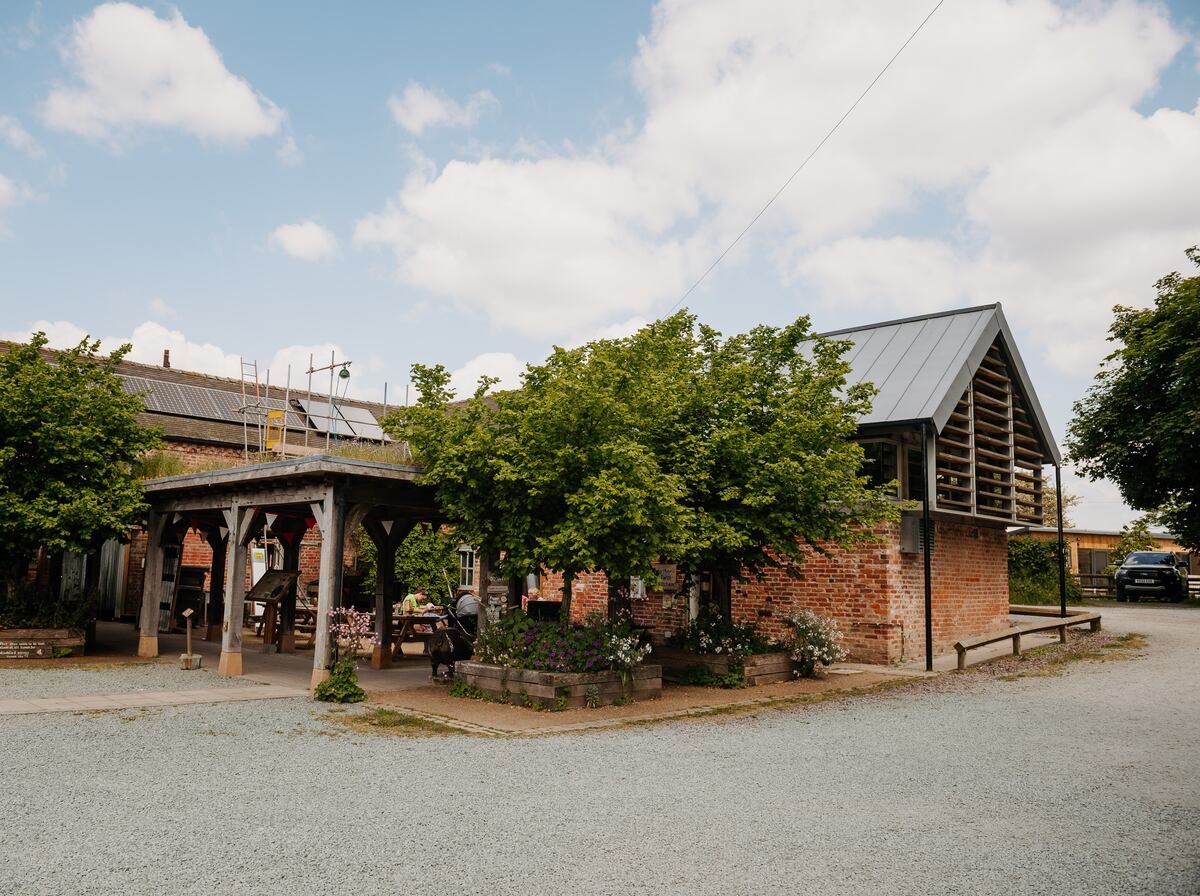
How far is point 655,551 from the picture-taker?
33.0 ft

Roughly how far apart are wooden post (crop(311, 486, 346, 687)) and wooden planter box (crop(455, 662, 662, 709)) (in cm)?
162

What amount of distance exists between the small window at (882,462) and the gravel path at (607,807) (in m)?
6.13

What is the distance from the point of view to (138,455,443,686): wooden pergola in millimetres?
10938

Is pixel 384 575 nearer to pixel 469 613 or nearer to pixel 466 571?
pixel 469 613

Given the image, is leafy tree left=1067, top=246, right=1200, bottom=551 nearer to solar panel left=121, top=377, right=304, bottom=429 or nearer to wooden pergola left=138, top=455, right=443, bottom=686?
wooden pergola left=138, top=455, right=443, bottom=686

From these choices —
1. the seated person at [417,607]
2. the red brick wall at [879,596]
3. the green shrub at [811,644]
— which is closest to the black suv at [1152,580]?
the red brick wall at [879,596]

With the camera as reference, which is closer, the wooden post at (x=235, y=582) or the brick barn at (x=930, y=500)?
the wooden post at (x=235, y=582)

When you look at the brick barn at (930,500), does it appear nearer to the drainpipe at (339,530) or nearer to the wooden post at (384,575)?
the wooden post at (384,575)

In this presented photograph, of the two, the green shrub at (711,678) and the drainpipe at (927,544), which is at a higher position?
the drainpipe at (927,544)

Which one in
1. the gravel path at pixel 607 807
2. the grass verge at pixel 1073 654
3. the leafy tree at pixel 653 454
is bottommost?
the gravel path at pixel 607 807

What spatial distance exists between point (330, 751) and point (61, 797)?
82.7 inches

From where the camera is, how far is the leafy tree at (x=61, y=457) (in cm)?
1309

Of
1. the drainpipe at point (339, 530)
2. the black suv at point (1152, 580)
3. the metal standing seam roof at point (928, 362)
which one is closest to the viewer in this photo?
the drainpipe at point (339, 530)

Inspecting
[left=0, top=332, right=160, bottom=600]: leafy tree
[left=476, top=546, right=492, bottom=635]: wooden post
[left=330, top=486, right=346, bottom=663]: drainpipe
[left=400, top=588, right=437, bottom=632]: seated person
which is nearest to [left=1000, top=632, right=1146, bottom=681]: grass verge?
[left=476, top=546, right=492, bottom=635]: wooden post
